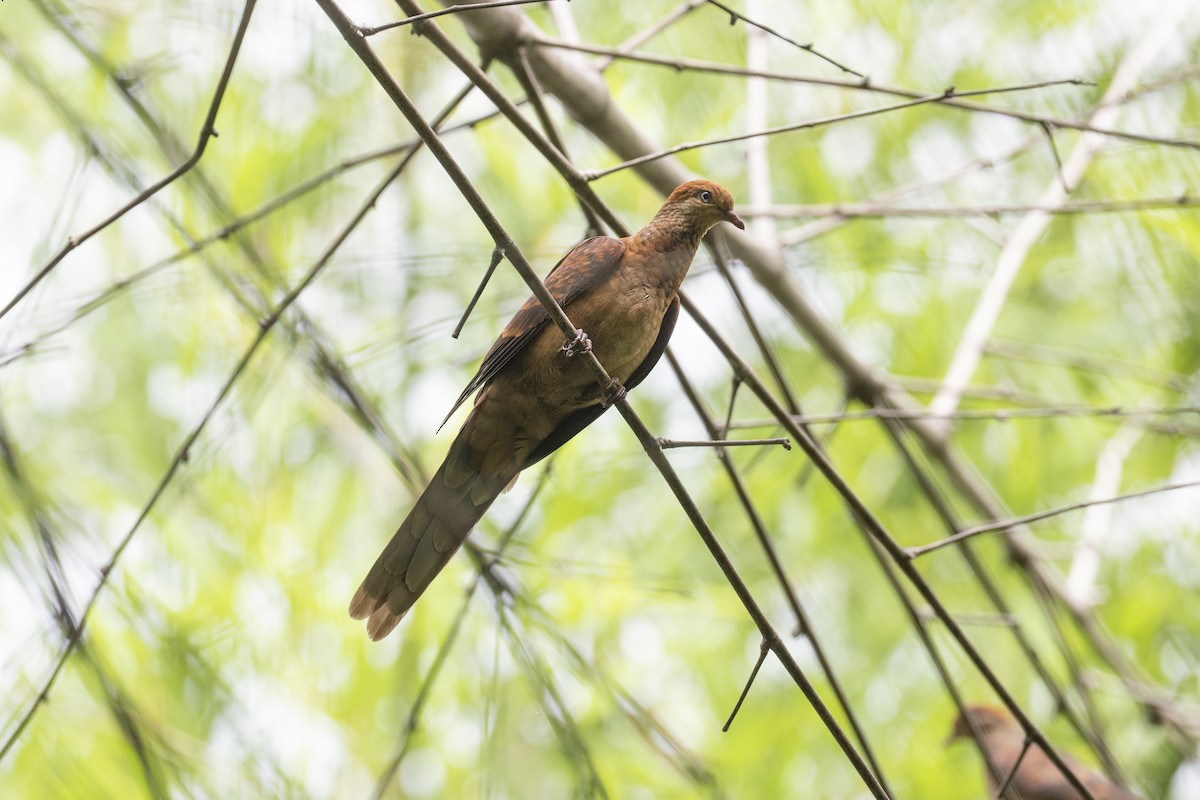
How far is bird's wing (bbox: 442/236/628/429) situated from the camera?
298 centimetres

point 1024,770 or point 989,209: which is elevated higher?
point 989,209

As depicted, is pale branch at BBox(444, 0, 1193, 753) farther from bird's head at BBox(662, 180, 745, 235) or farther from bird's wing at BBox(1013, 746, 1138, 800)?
bird's wing at BBox(1013, 746, 1138, 800)

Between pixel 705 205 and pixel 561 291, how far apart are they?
1.62ft

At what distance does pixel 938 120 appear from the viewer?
490 cm

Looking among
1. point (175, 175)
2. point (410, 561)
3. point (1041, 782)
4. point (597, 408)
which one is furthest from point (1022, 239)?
point (175, 175)

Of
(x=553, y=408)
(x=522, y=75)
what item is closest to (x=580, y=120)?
(x=522, y=75)

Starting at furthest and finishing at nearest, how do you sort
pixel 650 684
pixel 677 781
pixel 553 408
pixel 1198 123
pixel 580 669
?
pixel 650 684 < pixel 677 781 < pixel 1198 123 < pixel 553 408 < pixel 580 669

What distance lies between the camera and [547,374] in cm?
300

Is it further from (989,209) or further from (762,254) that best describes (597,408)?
(989,209)

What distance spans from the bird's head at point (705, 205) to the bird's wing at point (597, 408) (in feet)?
0.79

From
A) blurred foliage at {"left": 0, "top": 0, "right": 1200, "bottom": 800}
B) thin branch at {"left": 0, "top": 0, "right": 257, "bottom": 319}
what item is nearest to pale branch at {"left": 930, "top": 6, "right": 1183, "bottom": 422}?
blurred foliage at {"left": 0, "top": 0, "right": 1200, "bottom": 800}

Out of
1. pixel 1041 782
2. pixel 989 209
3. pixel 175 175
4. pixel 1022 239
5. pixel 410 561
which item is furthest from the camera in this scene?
pixel 1041 782

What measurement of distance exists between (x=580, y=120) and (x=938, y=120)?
2353 millimetres

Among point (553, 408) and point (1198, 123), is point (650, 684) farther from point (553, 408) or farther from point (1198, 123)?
point (1198, 123)
